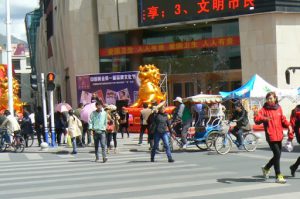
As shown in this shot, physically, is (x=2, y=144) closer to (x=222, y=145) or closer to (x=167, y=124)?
(x=167, y=124)

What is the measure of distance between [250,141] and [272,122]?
7301 millimetres

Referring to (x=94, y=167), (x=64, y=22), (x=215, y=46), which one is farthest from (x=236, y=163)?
(x=64, y=22)

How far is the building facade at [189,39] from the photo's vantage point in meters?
33.2

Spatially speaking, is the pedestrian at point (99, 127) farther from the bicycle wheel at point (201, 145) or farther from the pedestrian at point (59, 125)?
the pedestrian at point (59, 125)

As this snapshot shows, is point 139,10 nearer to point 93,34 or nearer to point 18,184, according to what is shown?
point 93,34

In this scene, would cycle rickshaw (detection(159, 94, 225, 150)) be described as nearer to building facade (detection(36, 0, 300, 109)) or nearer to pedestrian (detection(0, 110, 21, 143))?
pedestrian (detection(0, 110, 21, 143))

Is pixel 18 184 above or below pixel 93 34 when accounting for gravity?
below

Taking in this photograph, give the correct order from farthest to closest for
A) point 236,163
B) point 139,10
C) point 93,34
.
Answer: point 93,34 → point 139,10 → point 236,163

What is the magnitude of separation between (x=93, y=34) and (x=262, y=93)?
18.7 m

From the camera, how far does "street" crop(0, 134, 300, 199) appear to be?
30.0ft

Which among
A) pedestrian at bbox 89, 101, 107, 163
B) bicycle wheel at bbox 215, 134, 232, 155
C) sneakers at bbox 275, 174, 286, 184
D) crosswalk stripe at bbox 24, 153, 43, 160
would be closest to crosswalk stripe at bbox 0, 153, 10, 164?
crosswalk stripe at bbox 24, 153, 43, 160

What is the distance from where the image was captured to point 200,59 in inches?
1484

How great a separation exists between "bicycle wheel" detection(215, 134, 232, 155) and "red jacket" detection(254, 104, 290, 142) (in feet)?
20.4

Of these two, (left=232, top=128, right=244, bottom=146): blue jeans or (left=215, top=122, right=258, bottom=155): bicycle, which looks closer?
(left=215, top=122, right=258, bottom=155): bicycle
